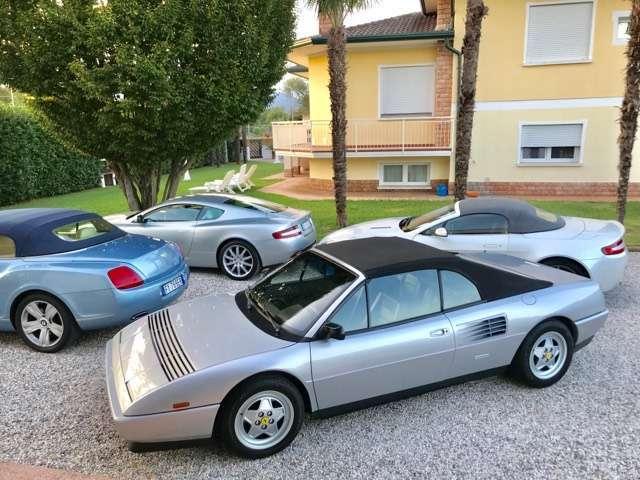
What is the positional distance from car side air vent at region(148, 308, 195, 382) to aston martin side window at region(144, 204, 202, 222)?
12.8ft

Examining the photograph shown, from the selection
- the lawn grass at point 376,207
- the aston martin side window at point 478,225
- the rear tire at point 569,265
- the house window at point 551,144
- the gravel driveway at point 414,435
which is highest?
the house window at point 551,144

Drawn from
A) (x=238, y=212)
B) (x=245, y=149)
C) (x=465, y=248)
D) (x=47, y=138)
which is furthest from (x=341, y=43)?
(x=245, y=149)

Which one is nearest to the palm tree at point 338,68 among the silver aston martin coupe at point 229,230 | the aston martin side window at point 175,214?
the silver aston martin coupe at point 229,230

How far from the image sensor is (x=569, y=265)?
609 cm

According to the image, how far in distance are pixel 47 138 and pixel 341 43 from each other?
49.5 ft

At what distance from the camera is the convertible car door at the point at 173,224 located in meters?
7.96

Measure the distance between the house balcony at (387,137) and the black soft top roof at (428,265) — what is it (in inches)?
463

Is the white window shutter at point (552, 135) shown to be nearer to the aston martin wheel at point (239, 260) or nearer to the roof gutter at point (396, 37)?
the roof gutter at point (396, 37)

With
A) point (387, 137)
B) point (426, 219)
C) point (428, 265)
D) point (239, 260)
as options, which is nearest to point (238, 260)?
point (239, 260)

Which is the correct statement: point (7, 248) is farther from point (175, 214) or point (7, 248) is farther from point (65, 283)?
point (175, 214)

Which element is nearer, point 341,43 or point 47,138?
point 341,43

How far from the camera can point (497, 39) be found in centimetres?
1455

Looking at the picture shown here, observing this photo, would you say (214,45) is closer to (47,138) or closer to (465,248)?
(465,248)

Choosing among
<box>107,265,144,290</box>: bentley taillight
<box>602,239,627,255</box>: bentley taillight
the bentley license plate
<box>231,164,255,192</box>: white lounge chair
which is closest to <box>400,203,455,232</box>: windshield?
<box>602,239,627,255</box>: bentley taillight
